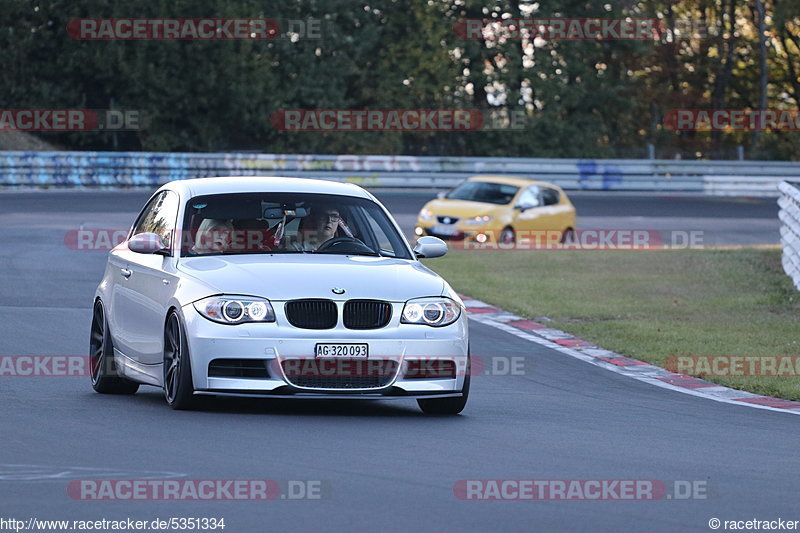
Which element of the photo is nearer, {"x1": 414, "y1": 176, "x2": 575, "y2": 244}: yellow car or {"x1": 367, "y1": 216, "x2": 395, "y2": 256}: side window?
{"x1": 367, "y1": 216, "x2": 395, "y2": 256}: side window

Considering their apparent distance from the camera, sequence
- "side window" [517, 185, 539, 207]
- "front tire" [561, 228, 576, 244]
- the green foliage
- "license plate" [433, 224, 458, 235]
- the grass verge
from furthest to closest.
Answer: the green foliage < "front tire" [561, 228, 576, 244] < "side window" [517, 185, 539, 207] < "license plate" [433, 224, 458, 235] < the grass verge

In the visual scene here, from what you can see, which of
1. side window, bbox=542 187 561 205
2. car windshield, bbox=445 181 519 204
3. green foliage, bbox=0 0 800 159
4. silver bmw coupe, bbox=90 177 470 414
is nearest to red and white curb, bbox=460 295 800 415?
silver bmw coupe, bbox=90 177 470 414

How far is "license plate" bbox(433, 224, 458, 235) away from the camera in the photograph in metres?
29.9

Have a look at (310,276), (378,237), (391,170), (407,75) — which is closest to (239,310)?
(310,276)

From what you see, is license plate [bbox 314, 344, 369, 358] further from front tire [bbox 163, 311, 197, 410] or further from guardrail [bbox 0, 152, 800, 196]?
guardrail [bbox 0, 152, 800, 196]

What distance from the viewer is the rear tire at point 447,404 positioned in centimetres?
1046

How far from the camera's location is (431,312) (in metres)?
10.2

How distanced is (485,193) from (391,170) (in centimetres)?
1188

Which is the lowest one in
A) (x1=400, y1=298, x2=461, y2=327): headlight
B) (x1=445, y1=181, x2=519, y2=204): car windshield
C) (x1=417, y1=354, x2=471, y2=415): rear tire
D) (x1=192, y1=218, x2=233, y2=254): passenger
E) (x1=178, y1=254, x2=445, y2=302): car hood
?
(x1=445, y1=181, x2=519, y2=204): car windshield

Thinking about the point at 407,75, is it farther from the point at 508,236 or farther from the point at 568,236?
the point at 508,236

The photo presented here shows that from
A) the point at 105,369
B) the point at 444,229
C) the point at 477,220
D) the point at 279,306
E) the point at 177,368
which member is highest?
the point at 279,306

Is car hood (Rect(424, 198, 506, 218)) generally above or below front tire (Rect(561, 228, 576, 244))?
above

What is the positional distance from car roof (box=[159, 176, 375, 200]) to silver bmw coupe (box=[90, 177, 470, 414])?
14mm

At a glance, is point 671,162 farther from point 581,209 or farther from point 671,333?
point 671,333
